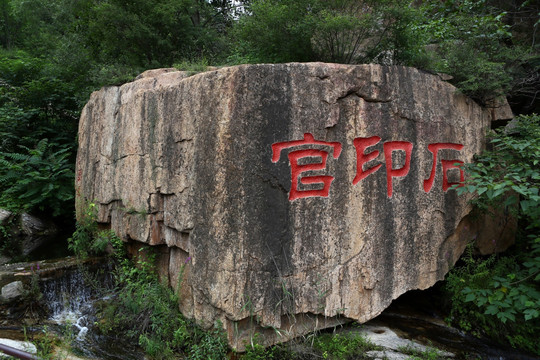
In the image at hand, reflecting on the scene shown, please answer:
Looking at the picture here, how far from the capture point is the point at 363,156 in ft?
12.6

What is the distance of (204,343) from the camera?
11.6ft

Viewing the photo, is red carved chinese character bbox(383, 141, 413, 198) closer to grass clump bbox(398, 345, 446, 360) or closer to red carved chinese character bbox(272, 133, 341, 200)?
red carved chinese character bbox(272, 133, 341, 200)

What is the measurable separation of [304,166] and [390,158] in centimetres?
103

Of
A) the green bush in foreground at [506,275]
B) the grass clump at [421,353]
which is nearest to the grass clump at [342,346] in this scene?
the grass clump at [421,353]

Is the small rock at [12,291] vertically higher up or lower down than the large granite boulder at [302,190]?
lower down

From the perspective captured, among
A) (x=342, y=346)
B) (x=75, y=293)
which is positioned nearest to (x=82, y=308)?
(x=75, y=293)

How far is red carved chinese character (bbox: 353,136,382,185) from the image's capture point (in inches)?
151

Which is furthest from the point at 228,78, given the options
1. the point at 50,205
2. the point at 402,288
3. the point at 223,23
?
the point at 223,23

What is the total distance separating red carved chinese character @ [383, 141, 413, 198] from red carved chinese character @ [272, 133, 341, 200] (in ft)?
2.26

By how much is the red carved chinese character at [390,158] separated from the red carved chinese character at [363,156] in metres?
0.14

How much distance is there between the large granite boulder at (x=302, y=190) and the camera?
3.48m

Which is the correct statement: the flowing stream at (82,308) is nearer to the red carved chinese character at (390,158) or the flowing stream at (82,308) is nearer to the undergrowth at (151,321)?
the undergrowth at (151,321)

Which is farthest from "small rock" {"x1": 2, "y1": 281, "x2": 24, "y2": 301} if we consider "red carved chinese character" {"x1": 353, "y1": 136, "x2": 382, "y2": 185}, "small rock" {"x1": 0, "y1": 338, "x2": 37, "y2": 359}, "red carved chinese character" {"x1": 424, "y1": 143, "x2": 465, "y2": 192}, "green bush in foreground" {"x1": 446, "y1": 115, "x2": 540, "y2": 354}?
"green bush in foreground" {"x1": 446, "y1": 115, "x2": 540, "y2": 354}

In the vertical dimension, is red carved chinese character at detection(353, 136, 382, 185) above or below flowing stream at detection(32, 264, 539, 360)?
above
